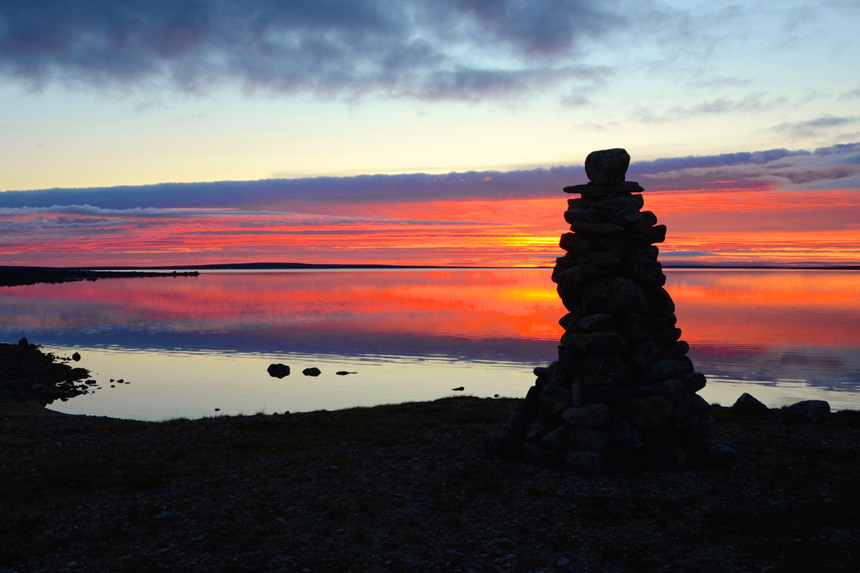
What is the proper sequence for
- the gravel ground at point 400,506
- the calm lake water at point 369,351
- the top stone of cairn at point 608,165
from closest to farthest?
the gravel ground at point 400,506, the top stone of cairn at point 608,165, the calm lake water at point 369,351

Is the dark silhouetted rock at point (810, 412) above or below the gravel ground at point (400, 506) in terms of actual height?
above

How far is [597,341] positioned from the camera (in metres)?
18.0

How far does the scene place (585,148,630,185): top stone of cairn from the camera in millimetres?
19078

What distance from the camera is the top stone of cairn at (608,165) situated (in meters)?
19.1

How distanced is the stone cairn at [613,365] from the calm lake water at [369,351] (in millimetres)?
18368

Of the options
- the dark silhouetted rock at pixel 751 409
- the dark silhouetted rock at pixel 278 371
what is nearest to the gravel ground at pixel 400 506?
the dark silhouetted rock at pixel 751 409

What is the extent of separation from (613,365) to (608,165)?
576 centimetres

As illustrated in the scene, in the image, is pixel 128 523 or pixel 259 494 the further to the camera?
pixel 259 494

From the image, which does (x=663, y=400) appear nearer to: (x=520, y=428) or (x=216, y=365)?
(x=520, y=428)

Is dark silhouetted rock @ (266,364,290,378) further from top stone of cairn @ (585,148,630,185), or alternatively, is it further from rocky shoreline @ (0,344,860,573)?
top stone of cairn @ (585,148,630,185)

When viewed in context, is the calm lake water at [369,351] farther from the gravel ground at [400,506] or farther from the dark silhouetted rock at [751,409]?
the gravel ground at [400,506]

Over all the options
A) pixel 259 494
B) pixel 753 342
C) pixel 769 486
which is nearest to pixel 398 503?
pixel 259 494

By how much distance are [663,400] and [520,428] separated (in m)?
3.89

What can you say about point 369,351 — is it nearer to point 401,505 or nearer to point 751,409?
point 751,409
